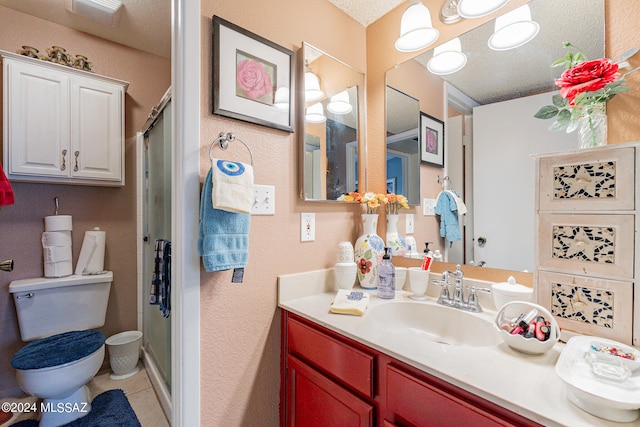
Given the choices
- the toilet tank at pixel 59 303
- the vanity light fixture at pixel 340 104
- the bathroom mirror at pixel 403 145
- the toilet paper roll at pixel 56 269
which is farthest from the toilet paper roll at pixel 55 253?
the bathroom mirror at pixel 403 145

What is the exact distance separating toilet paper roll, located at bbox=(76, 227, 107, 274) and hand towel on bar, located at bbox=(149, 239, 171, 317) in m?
0.89

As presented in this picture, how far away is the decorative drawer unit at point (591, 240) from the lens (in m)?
0.70

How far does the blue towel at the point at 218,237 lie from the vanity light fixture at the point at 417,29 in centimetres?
109

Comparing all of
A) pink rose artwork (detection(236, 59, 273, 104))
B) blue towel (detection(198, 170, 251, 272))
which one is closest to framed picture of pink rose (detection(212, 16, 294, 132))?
pink rose artwork (detection(236, 59, 273, 104))

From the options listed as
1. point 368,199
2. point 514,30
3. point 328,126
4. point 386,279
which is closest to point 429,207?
point 368,199

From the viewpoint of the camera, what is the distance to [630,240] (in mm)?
693

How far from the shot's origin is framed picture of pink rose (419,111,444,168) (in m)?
1.28

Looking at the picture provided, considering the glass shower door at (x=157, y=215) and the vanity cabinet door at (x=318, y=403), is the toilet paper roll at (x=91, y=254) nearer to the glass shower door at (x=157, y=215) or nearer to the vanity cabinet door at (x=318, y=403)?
the glass shower door at (x=157, y=215)

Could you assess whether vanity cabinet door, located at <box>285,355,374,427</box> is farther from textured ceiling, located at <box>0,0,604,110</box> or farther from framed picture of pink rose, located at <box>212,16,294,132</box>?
textured ceiling, located at <box>0,0,604,110</box>

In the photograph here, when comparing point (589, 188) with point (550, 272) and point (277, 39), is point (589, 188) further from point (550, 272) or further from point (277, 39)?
point (277, 39)

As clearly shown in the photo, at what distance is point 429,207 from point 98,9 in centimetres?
229

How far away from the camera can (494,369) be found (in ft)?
2.12

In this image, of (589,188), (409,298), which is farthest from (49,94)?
(589,188)

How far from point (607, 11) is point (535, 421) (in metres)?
1.17
